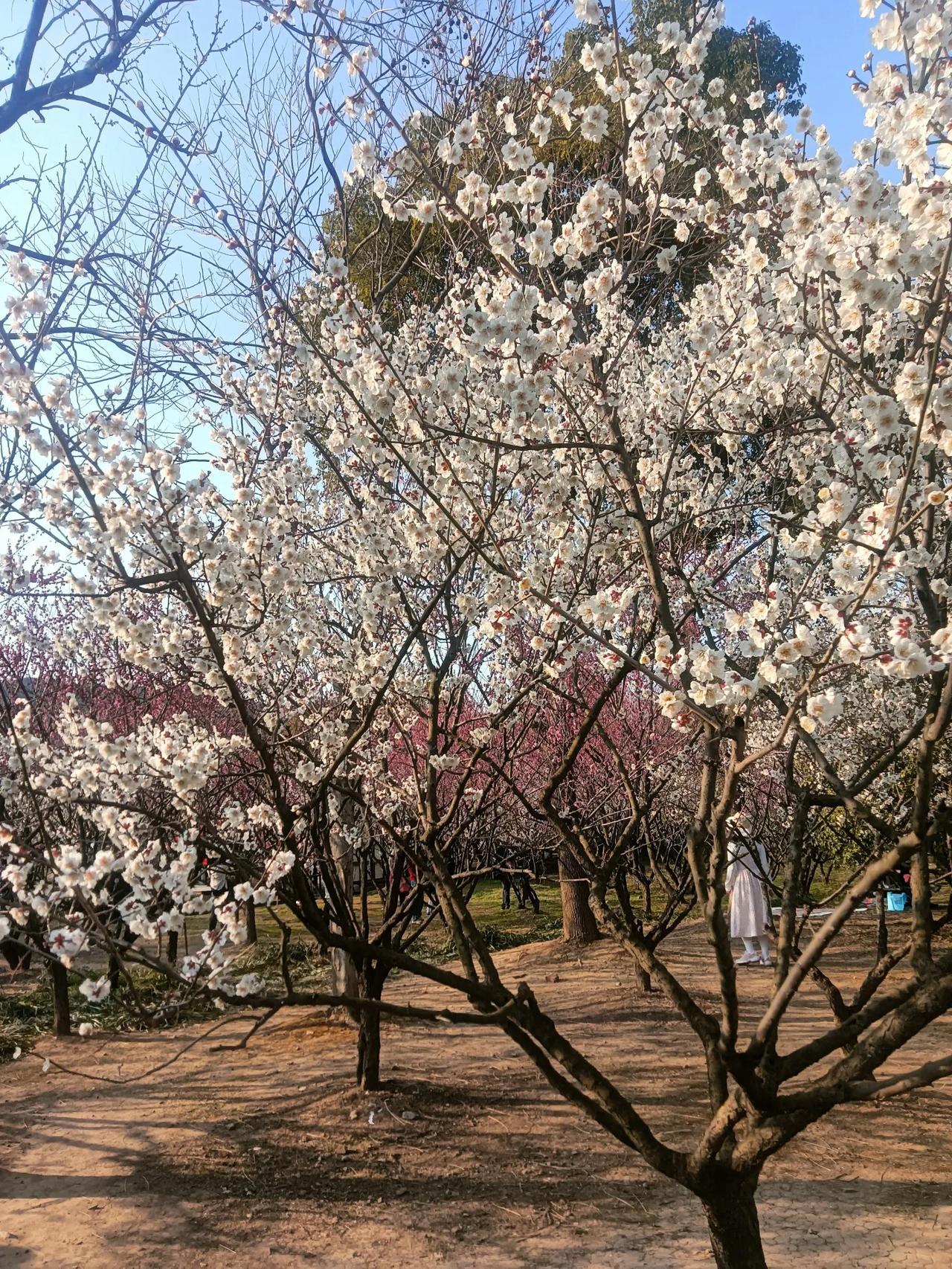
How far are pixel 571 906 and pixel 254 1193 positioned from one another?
6472mm

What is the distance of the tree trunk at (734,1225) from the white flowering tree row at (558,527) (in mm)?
11

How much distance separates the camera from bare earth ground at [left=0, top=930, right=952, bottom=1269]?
3826 mm

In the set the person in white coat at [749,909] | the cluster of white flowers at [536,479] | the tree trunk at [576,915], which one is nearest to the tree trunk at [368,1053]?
the cluster of white flowers at [536,479]

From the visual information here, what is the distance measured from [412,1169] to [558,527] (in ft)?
11.1

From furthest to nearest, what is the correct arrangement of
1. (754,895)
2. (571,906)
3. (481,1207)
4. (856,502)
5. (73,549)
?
(571,906) < (754,895) < (481,1207) < (73,549) < (856,502)

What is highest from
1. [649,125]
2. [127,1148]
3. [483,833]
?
[649,125]

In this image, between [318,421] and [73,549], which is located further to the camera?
Answer: [318,421]

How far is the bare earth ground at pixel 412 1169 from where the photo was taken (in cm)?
383

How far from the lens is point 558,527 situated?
3719mm

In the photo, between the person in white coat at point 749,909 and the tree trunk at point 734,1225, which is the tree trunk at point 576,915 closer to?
the person in white coat at point 749,909

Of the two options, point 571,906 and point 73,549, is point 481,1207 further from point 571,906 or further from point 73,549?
point 571,906

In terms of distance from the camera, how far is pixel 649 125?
285 cm

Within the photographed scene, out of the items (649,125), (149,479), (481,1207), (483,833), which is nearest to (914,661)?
(649,125)

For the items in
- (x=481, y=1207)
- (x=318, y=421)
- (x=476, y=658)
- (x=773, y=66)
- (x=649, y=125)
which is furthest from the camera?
(x=773, y=66)
